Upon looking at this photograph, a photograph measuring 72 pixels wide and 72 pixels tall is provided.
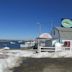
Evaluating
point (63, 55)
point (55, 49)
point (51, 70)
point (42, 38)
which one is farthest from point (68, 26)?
point (51, 70)

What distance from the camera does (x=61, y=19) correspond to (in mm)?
63906

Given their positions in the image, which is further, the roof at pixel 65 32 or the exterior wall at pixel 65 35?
the roof at pixel 65 32

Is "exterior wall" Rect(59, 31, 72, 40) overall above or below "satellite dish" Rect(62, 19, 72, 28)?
below

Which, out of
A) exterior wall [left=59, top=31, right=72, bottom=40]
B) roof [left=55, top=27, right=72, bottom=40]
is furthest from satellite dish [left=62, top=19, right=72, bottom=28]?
exterior wall [left=59, top=31, right=72, bottom=40]

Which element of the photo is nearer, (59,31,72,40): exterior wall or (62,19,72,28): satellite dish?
(59,31,72,40): exterior wall

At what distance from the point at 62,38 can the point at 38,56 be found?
23.0 meters

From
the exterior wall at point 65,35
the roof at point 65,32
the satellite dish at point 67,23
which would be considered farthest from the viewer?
the satellite dish at point 67,23

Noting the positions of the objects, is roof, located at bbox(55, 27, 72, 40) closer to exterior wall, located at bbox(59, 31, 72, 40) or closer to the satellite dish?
exterior wall, located at bbox(59, 31, 72, 40)

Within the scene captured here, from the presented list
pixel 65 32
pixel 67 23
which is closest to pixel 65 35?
pixel 65 32

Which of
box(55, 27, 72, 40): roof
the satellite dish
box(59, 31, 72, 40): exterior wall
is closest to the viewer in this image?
box(59, 31, 72, 40): exterior wall

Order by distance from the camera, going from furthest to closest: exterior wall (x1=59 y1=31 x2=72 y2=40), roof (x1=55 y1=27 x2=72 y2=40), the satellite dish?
the satellite dish
roof (x1=55 y1=27 x2=72 y2=40)
exterior wall (x1=59 y1=31 x2=72 y2=40)

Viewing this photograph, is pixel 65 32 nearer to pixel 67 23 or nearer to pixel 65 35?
pixel 65 35

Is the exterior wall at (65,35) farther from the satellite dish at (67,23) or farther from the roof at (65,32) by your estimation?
the satellite dish at (67,23)

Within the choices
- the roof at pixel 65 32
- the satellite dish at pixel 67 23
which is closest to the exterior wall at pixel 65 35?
the roof at pixel 65 32
